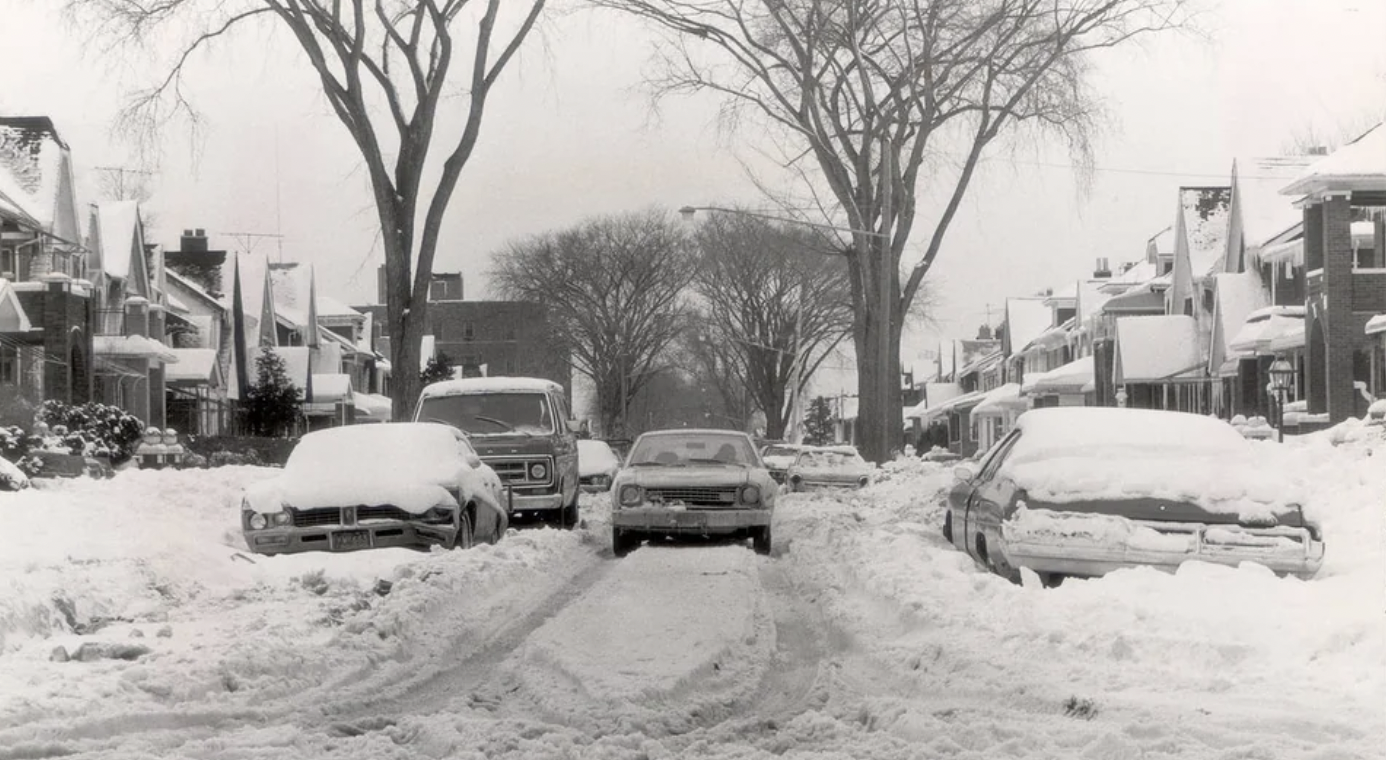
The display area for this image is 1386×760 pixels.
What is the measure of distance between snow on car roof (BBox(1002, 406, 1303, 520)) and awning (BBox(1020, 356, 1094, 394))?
4916 cm

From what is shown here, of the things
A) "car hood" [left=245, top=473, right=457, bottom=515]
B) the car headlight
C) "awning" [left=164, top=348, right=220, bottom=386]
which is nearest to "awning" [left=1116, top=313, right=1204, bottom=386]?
"awning" [left=164, top=348, right=220, bottom=386]

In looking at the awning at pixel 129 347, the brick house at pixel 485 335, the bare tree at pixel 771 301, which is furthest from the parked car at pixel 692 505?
the bare tree at pixel 771 301

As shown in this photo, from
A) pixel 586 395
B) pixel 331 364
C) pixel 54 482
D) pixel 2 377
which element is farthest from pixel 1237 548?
pixel 586 395

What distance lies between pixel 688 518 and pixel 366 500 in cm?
426

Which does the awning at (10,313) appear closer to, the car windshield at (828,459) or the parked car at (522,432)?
the parked car at (522,432)

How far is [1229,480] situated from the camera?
39.1ft

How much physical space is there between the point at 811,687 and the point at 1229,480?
4769 millimetres

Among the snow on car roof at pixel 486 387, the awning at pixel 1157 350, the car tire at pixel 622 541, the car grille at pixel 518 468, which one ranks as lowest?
the car tire at pixel 622 541

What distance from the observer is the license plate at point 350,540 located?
14.8 metres

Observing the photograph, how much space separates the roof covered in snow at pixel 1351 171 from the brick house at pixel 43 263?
27558mm

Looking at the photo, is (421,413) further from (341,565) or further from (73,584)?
(73,584)

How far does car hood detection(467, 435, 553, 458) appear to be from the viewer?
21.3 m

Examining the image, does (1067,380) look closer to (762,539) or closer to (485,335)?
(762,539)

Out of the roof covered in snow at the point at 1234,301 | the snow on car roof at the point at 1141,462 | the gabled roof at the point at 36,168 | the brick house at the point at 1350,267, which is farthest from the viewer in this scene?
the roof covered in snow at the point at 1234,301
